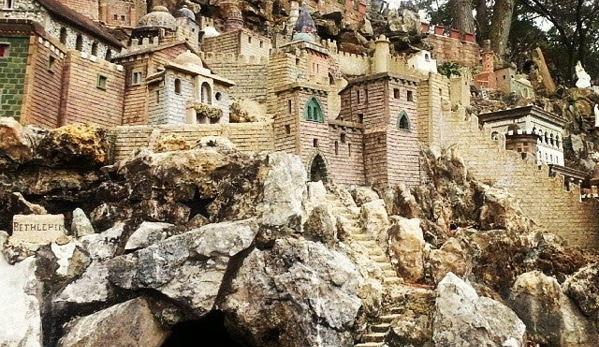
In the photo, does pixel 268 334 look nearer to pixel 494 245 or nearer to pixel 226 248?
pixel 226 248

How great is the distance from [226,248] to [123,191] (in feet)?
17.0

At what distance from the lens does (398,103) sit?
2922 cm

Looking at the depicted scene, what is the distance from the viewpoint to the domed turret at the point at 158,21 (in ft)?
134

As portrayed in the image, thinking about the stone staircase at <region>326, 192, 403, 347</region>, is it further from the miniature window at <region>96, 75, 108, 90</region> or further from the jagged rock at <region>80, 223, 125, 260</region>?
the miniature window at <region>96, 75, 108, 90</region>

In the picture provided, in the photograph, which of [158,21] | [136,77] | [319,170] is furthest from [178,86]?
[158,21]

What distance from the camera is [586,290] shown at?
80.5ft

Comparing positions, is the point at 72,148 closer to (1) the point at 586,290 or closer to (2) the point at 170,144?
(2) the point at 170,144

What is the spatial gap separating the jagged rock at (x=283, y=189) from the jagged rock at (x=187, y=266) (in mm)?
1318

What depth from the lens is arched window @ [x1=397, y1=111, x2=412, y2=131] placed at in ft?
95.5

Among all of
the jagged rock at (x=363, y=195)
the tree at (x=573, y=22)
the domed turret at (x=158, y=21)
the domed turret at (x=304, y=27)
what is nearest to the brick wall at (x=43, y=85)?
the domed turret at (x=158, y=21)

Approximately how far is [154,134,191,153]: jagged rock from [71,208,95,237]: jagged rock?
151 inches

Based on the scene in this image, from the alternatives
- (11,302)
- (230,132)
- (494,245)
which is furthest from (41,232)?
(494,245)

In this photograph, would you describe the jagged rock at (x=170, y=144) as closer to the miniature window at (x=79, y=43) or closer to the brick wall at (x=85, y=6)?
the miniature window at (x=79, y=43)

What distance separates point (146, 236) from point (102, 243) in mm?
1635
